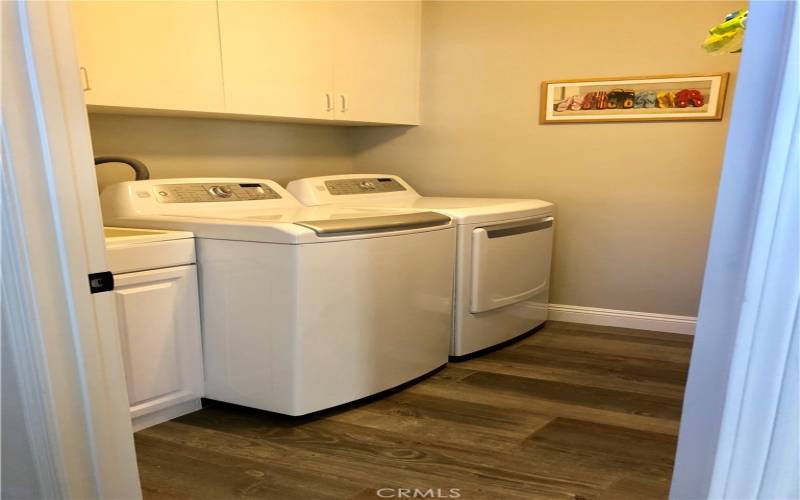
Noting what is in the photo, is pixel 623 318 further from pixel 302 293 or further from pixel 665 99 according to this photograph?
pixel 302 293

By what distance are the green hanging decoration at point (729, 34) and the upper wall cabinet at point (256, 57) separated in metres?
1.70

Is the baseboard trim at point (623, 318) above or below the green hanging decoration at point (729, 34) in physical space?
below

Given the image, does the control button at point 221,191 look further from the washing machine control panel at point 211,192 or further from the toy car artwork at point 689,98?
the toy car artwork at point 689,98

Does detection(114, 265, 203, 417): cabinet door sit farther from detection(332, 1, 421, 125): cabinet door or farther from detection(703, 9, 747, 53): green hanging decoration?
detection(703, 9, 747, 53): green hanging decoration

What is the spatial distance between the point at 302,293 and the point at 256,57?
1.12 m

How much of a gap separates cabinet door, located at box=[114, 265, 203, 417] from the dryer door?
1217 mm

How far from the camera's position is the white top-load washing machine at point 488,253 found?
2.40 meters

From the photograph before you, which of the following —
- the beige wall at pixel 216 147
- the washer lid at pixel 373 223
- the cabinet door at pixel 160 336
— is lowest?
the cabinet door at pixel 160 336

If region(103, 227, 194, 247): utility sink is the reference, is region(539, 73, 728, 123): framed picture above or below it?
above

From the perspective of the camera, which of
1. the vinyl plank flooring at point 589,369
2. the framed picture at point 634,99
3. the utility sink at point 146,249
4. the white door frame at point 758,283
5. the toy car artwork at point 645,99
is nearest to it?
the white door frame at point 758,283

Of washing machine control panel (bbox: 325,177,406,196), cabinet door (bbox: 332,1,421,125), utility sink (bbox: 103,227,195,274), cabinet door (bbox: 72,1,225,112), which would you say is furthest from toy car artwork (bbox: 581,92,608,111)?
utility sink (bbox: 103,227,195,274)

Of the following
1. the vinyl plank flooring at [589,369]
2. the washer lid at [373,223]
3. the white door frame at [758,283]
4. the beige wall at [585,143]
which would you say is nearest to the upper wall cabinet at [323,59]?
the beige wall at [585,143]

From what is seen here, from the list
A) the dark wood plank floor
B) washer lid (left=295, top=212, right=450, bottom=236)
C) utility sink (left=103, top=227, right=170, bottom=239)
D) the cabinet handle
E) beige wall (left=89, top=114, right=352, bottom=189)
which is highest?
the cabinet handle

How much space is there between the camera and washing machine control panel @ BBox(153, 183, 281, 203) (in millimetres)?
2143
